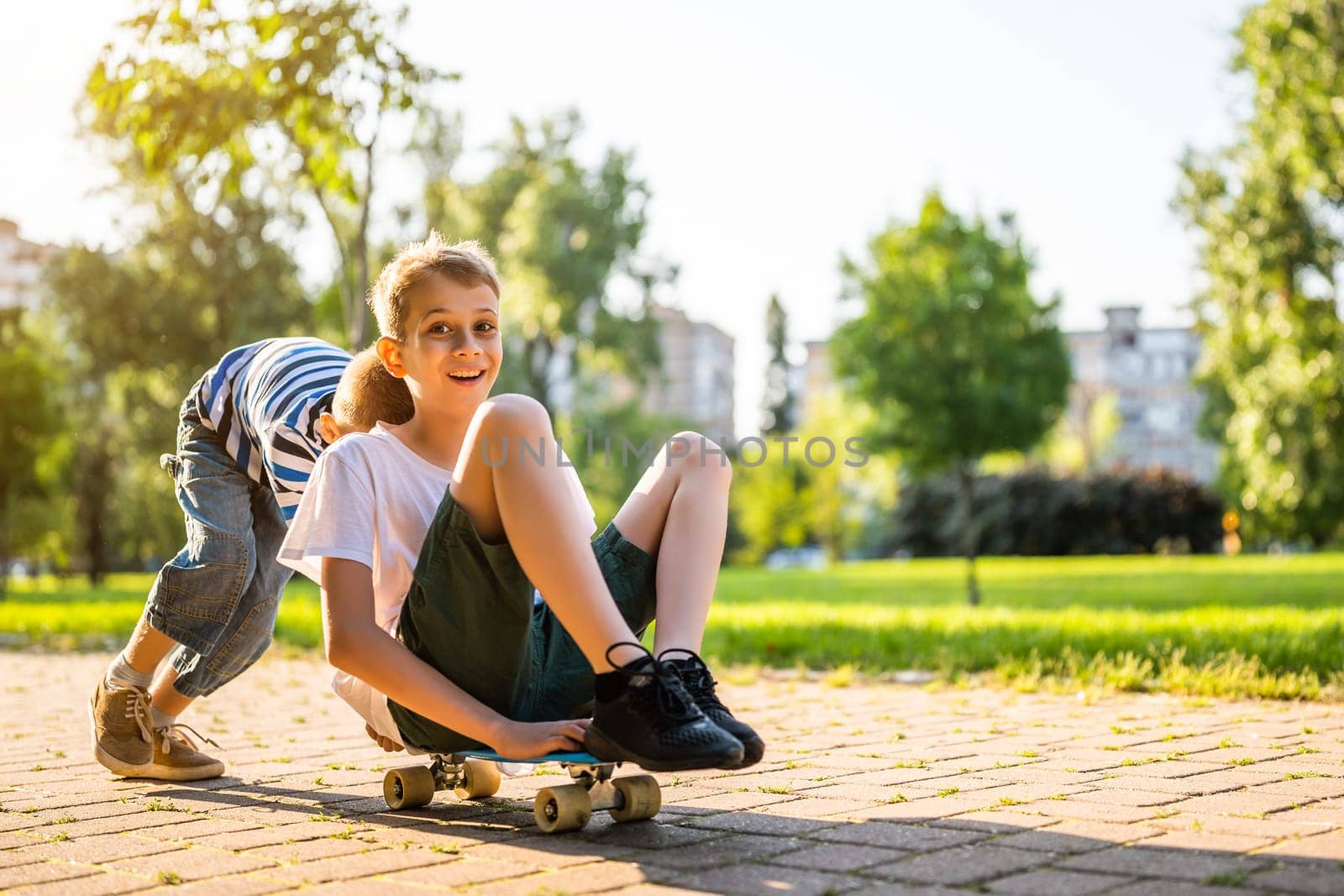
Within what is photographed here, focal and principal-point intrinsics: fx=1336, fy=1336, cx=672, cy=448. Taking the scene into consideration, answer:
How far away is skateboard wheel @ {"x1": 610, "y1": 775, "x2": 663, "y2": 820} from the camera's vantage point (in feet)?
10.1

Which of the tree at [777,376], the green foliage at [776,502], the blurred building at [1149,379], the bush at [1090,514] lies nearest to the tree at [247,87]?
the bush at [1090,514]

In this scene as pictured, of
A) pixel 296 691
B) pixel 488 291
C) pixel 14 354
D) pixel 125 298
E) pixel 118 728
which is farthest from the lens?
pixel 125 298

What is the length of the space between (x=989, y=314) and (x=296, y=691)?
10304 millimetres

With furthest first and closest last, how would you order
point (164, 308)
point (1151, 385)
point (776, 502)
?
point (1151, 385), point (776, 502), point (164, 308)

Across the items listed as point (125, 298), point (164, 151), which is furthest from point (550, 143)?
point (164, 151)

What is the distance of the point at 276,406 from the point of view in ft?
12.6

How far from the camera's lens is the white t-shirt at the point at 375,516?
300cm

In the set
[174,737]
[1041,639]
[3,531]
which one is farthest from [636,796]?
[3,531]

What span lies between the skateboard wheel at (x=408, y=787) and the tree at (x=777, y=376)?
283 ft

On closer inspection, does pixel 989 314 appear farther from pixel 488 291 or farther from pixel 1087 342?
pixel 1087 342

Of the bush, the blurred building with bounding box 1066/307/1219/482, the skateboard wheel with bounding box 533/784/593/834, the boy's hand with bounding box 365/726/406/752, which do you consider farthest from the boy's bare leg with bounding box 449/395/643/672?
the blurred building with bounding box 1066/307/1219/482

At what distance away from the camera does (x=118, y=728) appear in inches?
158

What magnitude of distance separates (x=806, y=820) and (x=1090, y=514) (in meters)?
39.2

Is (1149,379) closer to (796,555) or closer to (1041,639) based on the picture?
(796,555)
